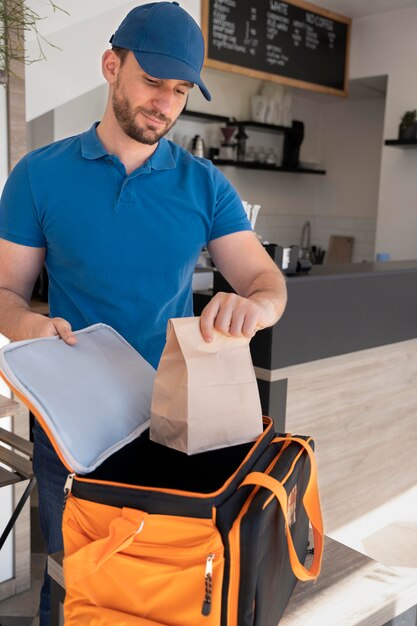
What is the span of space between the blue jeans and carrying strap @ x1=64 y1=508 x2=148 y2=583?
0.46 metres

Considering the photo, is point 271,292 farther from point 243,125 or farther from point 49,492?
point 243,125

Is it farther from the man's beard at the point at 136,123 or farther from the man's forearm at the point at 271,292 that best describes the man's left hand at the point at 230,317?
the man's beard at the point at 136,123

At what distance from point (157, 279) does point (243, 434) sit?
46 centimetres

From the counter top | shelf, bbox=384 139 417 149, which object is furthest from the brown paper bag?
shelf, bbox=384 139 417 149

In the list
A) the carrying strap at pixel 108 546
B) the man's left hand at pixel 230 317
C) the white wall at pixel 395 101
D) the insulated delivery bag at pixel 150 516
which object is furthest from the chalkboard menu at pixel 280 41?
the carrying strap at pixel 108 546

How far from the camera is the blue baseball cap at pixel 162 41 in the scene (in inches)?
48.5

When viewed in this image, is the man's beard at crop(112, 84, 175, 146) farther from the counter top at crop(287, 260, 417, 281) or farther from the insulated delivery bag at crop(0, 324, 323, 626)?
the counter top at crop(287, 260, 417, 281)

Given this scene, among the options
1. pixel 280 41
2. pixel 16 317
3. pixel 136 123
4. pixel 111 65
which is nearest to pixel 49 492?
pixel 16 317

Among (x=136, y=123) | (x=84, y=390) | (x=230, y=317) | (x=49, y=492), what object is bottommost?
(x=49, y=492)

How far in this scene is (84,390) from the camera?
98 cm

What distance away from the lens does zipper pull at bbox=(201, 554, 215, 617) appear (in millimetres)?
794

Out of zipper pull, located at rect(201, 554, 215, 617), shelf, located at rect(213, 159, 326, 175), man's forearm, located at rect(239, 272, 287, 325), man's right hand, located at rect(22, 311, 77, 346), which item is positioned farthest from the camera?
shelf, located at rect(213, 159, 326, 175)

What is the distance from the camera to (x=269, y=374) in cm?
241

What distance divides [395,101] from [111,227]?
14.2 feet
